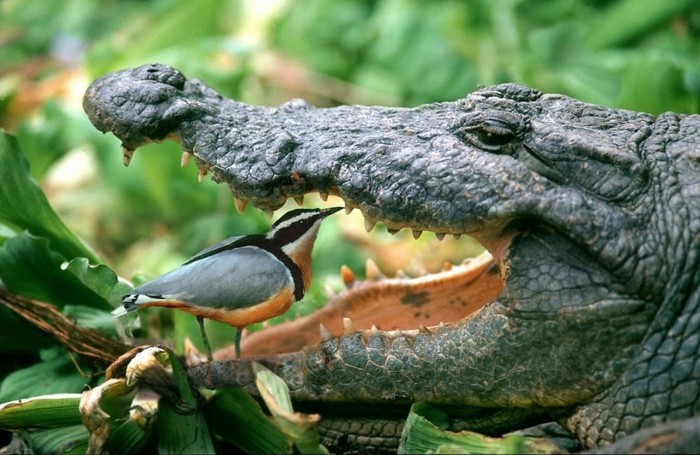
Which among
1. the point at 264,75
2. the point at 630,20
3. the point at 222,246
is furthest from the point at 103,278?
the point at 264,75

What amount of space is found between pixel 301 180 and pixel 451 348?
609 millimetres

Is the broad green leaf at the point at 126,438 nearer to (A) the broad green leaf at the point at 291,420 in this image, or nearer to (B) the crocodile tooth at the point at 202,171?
(A) the broad green leaf at the point at 291,420

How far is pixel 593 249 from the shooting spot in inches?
88.6

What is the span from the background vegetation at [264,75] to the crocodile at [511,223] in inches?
27.7

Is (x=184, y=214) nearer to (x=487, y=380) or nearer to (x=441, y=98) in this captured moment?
(x=441, y=98)

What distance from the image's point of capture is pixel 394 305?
2.95 m

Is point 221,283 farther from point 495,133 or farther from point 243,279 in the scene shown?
point 495,133

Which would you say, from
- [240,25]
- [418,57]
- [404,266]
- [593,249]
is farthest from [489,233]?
[240,25]

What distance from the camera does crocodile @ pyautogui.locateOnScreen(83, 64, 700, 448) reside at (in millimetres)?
2232

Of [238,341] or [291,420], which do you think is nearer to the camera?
[291,420]

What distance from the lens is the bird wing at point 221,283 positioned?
241 centimetres

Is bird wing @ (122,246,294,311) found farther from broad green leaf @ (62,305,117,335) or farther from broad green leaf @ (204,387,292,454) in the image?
broad green leaf @ (62,305,117,335)

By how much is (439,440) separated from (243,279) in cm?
68

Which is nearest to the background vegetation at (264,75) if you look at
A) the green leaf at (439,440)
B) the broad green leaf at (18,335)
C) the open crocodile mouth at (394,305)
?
the broad green leaf at (18,335)
